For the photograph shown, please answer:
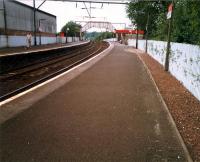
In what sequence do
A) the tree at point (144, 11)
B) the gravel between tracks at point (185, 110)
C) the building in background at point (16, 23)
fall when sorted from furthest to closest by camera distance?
the tree at point (144, 11) → the building in background at point (16, 23) → the gravel between tracks at point (185, 110)

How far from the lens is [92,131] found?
22.7ft

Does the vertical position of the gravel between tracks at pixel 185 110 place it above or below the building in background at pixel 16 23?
below

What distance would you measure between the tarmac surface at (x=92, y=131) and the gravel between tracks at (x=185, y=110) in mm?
→ 250

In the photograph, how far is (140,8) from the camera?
55531 millimetres

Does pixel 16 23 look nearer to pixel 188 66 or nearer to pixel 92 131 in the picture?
pixel 188 66

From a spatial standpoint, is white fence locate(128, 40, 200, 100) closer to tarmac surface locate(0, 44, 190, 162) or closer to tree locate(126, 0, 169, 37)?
tarmac surface locate(0, 44, 190, 162)

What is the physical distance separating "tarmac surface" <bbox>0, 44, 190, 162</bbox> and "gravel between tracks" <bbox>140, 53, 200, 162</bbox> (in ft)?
0.82

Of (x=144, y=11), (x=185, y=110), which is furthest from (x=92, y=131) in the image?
(x=144, y=11)

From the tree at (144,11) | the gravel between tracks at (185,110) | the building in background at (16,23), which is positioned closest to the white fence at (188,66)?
the gravel between tracks at (185,110)

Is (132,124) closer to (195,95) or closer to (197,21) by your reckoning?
(195,95)

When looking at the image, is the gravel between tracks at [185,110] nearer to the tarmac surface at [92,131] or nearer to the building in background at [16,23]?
the tarmac surface at [92,131]

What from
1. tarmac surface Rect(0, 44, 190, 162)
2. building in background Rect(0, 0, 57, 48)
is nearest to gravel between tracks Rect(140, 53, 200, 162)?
tarmac surface Rect(0, 44, 190, 162)

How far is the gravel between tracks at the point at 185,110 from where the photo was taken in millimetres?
6469

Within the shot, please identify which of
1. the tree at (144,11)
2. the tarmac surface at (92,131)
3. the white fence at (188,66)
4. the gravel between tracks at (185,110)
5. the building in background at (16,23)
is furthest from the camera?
the tree at (144,11)
